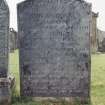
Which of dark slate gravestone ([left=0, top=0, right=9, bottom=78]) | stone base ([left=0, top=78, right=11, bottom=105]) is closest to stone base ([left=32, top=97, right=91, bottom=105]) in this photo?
stone base ([left=0, top=78, right=11, bottom=105])

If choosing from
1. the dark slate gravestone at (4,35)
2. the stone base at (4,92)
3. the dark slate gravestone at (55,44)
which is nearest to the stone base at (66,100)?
the dark slate gravestone at (55,44)

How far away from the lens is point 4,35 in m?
8.34

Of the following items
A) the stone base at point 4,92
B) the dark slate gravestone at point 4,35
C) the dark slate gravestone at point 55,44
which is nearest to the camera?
the stone base at point 4,92

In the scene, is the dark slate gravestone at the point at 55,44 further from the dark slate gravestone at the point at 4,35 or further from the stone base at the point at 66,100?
the dark slate gravestone at the point at 4,35

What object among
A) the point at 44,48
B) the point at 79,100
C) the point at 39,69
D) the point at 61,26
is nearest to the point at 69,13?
the point at 61,26

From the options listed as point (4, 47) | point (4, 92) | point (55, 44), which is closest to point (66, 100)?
point (55, 44)

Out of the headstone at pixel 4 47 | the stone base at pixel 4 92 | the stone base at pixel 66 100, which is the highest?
the headstone at pixel 4 47

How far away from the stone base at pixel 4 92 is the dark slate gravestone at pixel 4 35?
0.36 metres

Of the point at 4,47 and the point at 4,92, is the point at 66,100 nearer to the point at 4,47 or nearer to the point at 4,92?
the point at 4,92

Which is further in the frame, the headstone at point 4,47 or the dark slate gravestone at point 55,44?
the dark slate gravestone at point 55,44

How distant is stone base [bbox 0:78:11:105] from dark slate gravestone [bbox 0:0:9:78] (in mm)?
363

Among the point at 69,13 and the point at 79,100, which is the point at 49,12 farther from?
the point at 79,100

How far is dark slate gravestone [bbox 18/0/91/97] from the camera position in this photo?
8398mm

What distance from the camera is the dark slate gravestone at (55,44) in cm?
840
